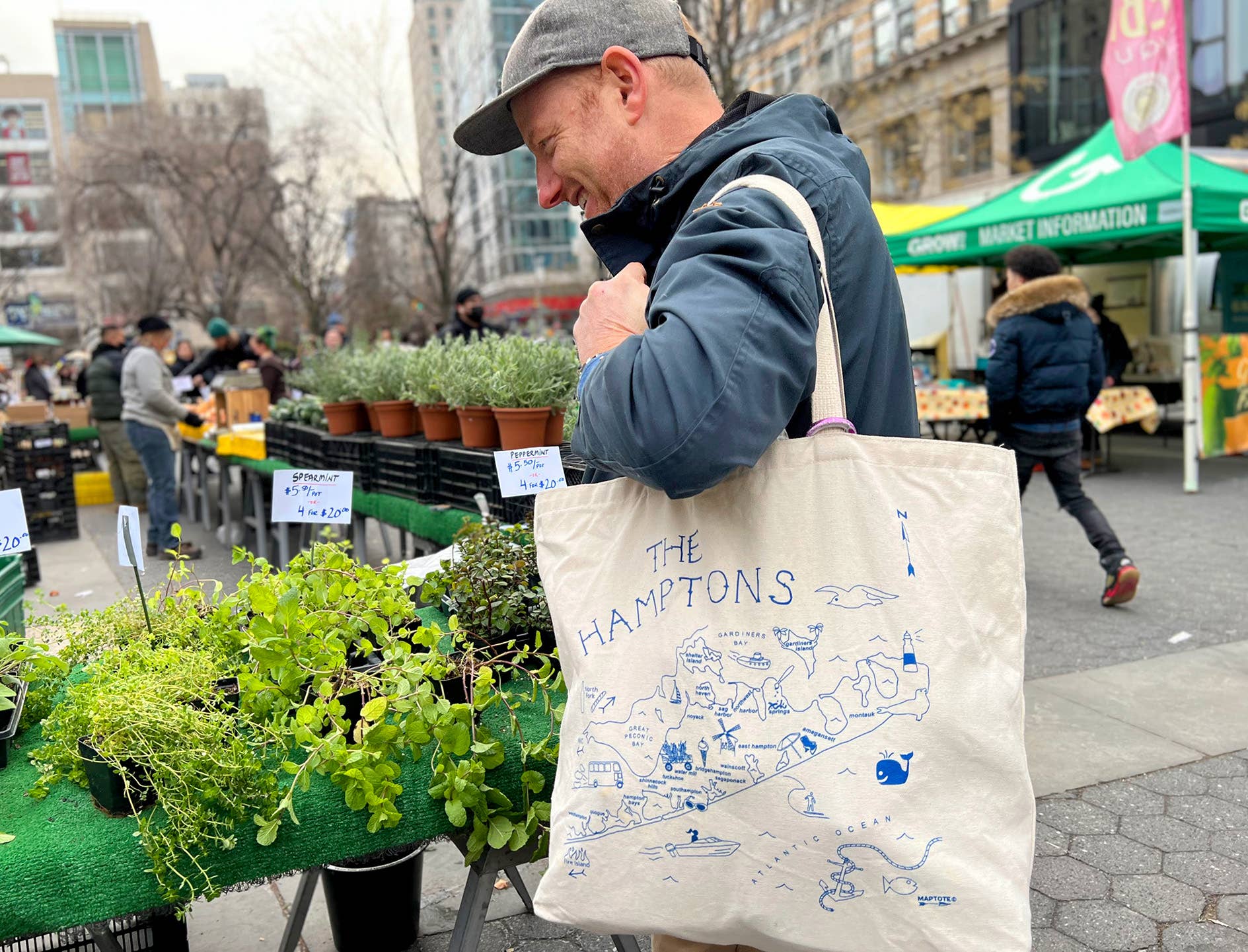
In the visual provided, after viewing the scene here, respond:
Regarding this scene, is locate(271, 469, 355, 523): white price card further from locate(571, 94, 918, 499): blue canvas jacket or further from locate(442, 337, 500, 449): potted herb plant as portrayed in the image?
locate(571, 94, 918, 499): blue canvas jacket

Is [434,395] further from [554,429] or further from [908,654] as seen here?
[908,654]

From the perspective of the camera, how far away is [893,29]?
25859mm

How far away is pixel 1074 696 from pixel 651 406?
13.0 ft

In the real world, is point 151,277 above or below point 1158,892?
above

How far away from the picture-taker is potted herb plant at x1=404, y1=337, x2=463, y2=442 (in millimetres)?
4496

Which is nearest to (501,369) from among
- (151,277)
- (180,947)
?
(180,947)

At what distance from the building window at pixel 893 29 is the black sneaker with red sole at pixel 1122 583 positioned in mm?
22582

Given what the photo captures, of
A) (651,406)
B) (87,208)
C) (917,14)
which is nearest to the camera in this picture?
(651,406)

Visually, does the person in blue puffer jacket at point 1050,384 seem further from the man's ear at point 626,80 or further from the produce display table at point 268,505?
the man's ear at point 626,80

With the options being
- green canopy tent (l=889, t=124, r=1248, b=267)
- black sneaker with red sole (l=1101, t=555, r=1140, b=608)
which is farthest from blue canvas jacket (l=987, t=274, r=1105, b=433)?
green canopy tent (l=889, t=124, r=1248, b=267)

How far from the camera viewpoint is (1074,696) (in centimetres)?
440

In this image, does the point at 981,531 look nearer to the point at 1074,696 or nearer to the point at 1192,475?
the point at 1074,696

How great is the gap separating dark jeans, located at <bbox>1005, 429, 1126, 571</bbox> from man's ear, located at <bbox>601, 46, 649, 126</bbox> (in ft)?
16.1

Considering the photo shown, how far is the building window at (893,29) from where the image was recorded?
25.3 metres
